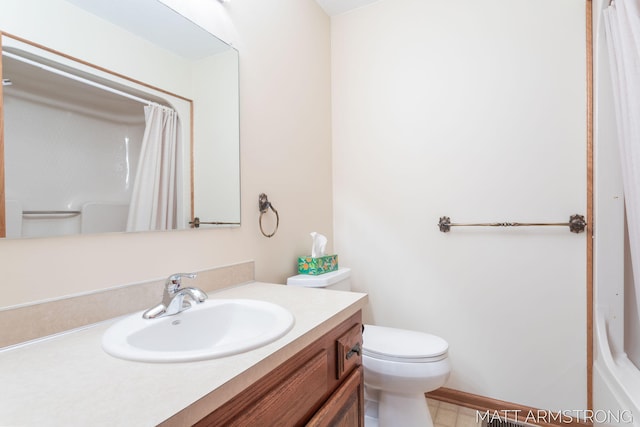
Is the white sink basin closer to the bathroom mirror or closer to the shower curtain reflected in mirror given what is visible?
the bathroom mirror

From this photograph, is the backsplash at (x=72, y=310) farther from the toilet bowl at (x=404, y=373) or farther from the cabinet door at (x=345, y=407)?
the toilet bowl at (x=404, y=373)

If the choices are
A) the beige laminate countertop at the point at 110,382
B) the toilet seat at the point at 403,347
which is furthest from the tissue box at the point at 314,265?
the beige laminate countertop at the point at 110,382

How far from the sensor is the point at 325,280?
1.65 metres

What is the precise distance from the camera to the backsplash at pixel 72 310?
29.4 inches

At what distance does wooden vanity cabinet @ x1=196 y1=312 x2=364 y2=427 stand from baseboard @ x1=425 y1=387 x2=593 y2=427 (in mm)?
1058

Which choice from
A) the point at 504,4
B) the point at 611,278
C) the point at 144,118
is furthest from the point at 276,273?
the point at 504,4

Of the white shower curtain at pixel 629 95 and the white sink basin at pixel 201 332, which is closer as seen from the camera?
the white sink basin at pixel 201 332

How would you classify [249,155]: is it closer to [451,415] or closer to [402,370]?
[402,370]

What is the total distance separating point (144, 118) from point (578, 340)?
2.14m

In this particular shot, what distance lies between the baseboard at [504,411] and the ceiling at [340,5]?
2.40 metres

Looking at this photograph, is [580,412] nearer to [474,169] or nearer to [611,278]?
[611,278]

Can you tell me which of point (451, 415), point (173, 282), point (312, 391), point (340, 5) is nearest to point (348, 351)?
point (312, 391)

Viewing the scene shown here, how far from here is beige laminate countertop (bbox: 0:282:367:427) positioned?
48 centimetres

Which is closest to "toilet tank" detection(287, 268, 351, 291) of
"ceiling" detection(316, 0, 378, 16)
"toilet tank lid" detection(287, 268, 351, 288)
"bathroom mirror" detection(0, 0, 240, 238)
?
"toilet tank lid" detection(287, 268, 351, 288)
